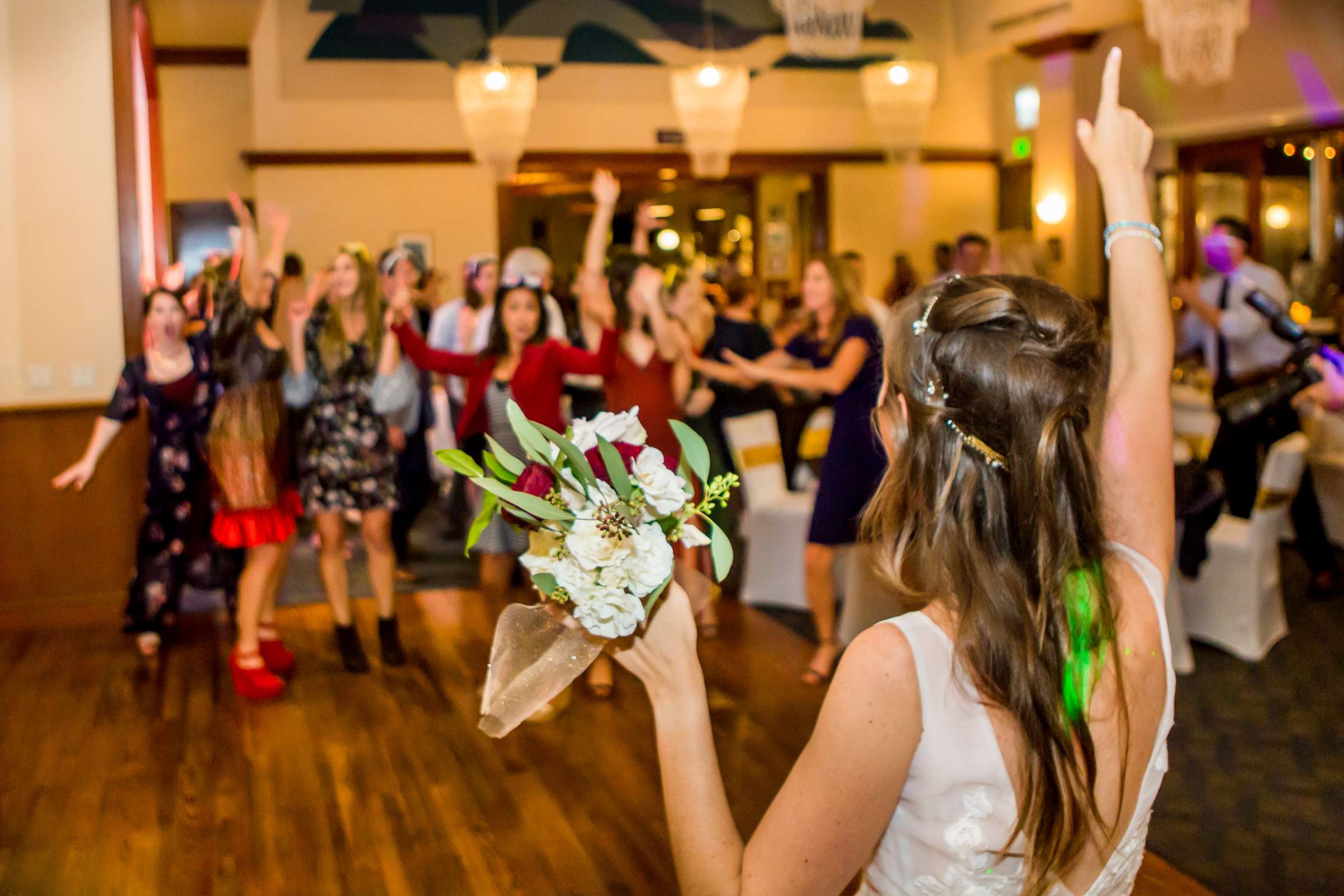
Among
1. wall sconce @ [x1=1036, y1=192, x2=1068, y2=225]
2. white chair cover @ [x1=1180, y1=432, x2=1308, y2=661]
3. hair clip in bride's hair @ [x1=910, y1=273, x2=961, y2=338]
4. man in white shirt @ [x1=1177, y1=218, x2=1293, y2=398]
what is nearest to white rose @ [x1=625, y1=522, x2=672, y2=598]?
hair clip in bride's hair @ [x1=910, y1=273, x2=961, y2=338]

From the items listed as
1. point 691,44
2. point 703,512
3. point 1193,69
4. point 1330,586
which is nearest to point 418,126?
point 691,44

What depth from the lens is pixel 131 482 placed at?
5.90m

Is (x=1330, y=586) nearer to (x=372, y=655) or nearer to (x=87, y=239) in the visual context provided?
(x=372, y=655)

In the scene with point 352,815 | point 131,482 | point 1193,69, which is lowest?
point 352,815

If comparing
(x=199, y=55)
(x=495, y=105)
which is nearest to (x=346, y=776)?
(x=495, y=105)

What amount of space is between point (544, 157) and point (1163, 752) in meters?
11.0

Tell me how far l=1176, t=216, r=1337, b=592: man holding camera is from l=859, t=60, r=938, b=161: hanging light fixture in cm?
364

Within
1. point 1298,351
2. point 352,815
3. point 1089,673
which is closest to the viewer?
point 1089,673

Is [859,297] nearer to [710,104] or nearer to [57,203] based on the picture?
[57,203]

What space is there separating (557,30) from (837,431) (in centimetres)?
830

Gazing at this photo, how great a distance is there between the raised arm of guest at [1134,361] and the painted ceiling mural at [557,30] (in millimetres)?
10625

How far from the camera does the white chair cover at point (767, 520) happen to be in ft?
19.0

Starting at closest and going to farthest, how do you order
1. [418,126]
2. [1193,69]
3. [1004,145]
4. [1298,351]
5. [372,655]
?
[1298,351], [372,655], [1193,69], [418,126], [1004,145]

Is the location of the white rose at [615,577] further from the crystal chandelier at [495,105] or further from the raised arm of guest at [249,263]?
the crystal chandelier at [495,105]
